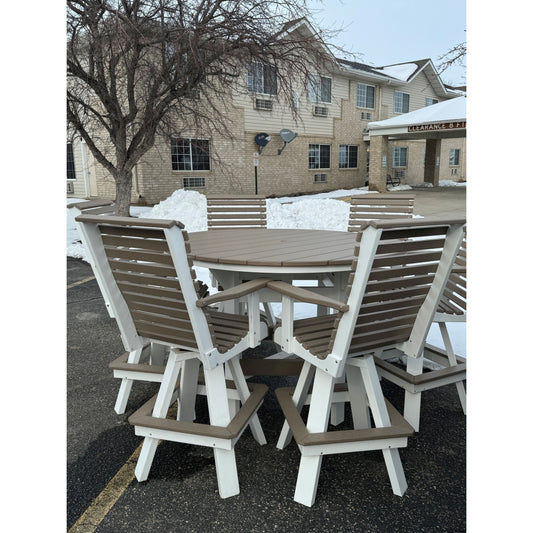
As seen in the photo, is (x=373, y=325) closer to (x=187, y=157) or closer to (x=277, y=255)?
(x=277, y=255)

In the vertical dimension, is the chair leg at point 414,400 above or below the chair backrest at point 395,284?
below

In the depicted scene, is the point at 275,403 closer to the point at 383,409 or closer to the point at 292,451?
the point at 292,451

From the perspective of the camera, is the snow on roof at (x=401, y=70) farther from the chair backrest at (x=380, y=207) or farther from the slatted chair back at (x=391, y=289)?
the slatted chair back at (x=391, y=289)

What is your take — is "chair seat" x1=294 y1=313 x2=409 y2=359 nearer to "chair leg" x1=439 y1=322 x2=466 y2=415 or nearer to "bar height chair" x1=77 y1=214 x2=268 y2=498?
"bar height chair" x1=77 y1=214 x2=268 y2=498

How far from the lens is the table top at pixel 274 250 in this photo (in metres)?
2.37

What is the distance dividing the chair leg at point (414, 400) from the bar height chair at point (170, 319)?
876mm

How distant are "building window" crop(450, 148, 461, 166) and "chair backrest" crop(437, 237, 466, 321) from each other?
91.6ft

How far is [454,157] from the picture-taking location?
2847 centimetres

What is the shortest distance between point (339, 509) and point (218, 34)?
631 cm

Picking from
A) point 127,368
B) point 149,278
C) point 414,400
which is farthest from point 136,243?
point 414,400

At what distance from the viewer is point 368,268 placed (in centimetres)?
172

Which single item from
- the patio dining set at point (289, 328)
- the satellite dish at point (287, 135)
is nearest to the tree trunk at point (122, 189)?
the patio dining set at point (289, 328)
